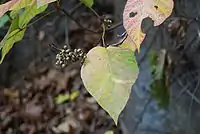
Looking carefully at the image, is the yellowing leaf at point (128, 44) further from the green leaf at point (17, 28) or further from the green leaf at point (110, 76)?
the green leaf at point (17, 28)

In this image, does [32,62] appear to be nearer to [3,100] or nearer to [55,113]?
[3,100]

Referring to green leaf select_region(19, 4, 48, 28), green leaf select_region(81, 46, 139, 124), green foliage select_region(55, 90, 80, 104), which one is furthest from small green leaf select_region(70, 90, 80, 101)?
green leaf select_region(81, 46, 139, 124)

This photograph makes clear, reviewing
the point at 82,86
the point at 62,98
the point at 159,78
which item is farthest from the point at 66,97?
the point at 159,78

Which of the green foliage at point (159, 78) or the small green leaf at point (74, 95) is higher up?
the green foliage at point (159, 78)

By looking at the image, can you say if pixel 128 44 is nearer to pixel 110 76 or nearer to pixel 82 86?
pixel 110 76

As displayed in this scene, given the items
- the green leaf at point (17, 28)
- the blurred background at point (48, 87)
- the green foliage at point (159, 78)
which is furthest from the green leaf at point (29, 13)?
the blurred background at point (48, 87)
